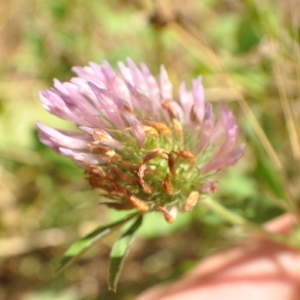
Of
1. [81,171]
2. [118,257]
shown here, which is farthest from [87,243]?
[81,171]

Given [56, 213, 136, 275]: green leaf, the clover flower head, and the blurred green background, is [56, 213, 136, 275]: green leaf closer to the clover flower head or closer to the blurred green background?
the clover flower head

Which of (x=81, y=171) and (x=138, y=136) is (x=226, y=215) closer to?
(x=138, y=136)

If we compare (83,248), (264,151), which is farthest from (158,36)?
(83,248)

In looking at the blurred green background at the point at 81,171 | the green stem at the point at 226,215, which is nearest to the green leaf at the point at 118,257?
the green stem at the point at 226,215

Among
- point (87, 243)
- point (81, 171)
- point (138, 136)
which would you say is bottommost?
point (81, 171)

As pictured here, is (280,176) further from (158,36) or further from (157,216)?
(158,36)

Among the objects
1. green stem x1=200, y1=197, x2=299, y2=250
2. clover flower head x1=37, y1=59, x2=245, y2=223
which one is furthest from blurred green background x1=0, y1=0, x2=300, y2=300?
clover flower head x1=37, y1=59, x2=245, y2=223
